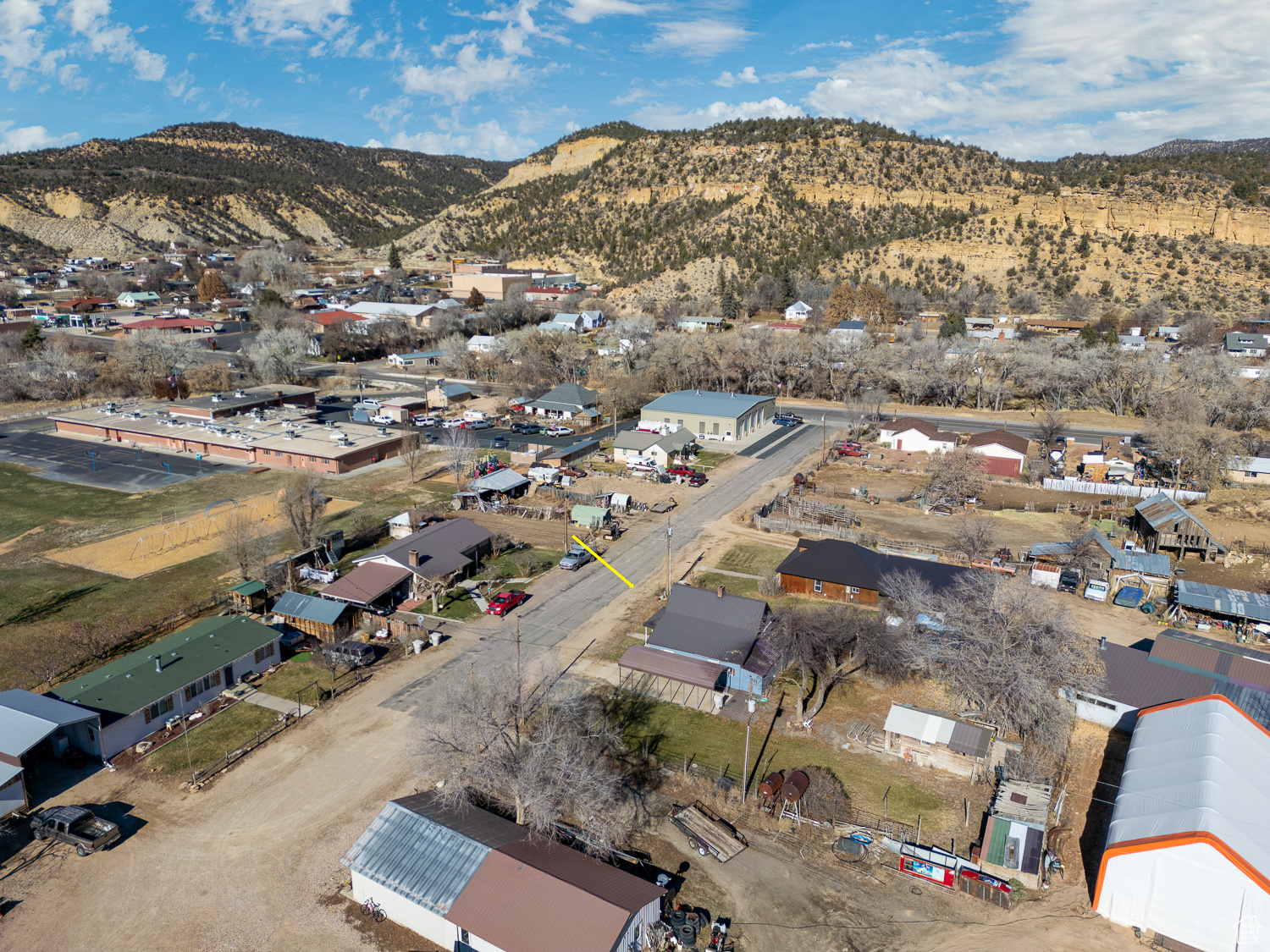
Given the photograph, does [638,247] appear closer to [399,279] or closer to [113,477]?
[399,279]

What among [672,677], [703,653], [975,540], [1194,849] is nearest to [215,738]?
[672,677]

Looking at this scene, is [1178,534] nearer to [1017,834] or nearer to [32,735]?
[1017,834]

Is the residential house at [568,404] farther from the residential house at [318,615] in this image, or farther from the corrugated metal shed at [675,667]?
the corrugated metal shed at [675,667]

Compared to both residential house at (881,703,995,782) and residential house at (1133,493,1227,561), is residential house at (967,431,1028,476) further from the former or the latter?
residential house at (881,703,995,782)

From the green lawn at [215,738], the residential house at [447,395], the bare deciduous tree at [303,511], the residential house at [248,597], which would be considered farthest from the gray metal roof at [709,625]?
the residential house at [447,395]

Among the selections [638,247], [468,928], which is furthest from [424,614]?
[638,247]

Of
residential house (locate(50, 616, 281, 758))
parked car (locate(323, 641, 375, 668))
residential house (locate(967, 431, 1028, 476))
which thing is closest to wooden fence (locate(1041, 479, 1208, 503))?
residential house (locate(967, 431, 1028, 476))
